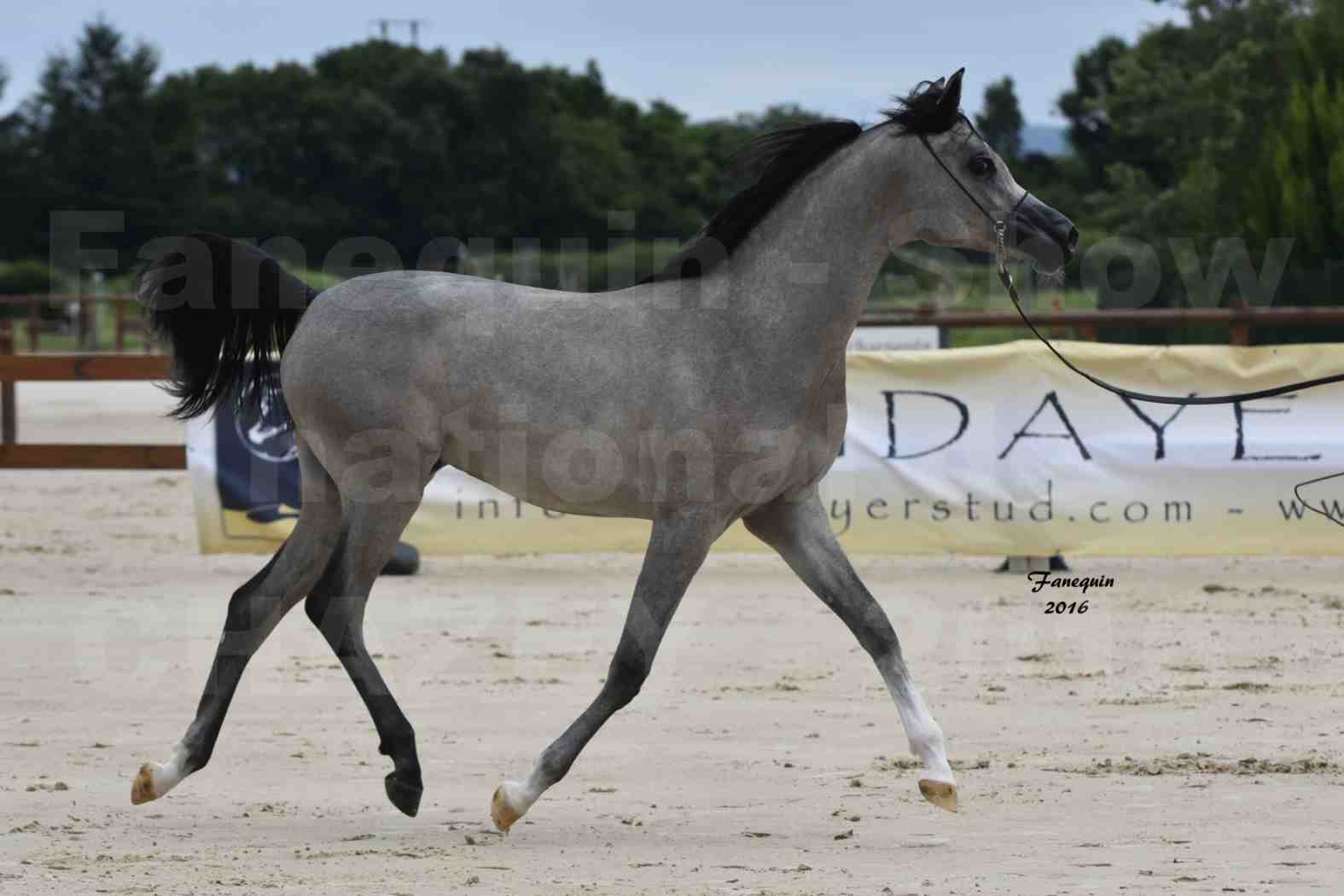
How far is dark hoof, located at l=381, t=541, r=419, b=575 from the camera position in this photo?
10.3m

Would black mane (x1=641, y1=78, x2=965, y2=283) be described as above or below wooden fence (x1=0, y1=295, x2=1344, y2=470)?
above

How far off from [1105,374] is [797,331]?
5.75 metres

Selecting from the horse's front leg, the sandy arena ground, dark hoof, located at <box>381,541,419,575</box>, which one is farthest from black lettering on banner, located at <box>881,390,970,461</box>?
the horse's front leg

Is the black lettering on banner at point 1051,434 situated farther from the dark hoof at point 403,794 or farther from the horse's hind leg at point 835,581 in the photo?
the dark hoof at point 403,794

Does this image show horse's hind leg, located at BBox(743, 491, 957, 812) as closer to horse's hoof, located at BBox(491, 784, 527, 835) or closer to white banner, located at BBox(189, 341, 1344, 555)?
horse's hoof, located at BBox(491, 784, 527, 835)

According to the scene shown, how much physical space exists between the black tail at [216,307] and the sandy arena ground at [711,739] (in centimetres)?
123

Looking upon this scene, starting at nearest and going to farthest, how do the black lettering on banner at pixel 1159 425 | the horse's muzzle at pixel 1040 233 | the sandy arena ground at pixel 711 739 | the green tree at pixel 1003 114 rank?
1. the sandy arena ground at pixel 711 739
2. the horse's muzzle at pixel 1040 233
3. the black lettering on banner at pixel 1159 425
4. the green tree at pixel 1003 114

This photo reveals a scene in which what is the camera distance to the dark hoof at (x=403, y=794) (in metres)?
5.04

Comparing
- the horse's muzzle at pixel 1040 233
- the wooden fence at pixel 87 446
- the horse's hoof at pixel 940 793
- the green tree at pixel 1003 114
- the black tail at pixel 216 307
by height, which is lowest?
the horse's hoof at pixel 940 793

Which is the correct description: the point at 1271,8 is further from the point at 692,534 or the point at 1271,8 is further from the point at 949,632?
the point at 692,534

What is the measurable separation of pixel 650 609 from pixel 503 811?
64 cm

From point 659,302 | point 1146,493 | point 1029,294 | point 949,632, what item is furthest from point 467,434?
point 1029,294

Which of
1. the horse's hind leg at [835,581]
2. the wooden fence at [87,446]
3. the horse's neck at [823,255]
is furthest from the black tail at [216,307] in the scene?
the wooden fence at [87,446]

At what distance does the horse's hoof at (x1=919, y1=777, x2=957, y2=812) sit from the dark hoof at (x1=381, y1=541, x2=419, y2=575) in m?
5.80
